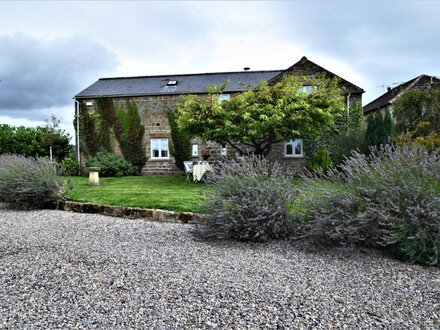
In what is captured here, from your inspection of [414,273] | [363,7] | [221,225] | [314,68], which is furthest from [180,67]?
[414,273]

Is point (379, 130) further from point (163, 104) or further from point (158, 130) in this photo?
point (158, 130)

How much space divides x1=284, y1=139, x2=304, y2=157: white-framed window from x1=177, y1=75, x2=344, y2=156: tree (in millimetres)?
3666

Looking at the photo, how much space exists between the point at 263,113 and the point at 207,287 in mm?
10253

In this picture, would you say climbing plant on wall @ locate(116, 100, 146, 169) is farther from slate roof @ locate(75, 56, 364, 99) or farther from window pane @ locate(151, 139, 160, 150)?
slate roof @ locate(75, 56, 364, 99)

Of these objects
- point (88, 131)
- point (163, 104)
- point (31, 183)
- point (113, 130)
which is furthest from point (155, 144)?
point (31, 183)

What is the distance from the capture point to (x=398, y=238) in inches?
151

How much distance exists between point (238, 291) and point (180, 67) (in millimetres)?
24402

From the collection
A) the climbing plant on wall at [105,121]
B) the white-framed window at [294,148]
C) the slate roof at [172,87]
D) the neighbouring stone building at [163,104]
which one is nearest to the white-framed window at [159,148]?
the neighbouring stone building at [163,104]

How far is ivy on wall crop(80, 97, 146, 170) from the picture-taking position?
61.7 feet

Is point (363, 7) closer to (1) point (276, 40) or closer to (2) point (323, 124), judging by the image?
(1) point (276, 40)

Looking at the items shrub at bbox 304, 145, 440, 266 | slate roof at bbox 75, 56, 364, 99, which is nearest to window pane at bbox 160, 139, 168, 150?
slate roof at bbox 75, 56, 364, 99

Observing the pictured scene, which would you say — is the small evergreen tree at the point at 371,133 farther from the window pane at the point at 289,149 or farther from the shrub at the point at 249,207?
the shrub at the point at 249,207

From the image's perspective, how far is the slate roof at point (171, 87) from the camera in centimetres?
1869

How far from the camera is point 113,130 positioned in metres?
19.0
